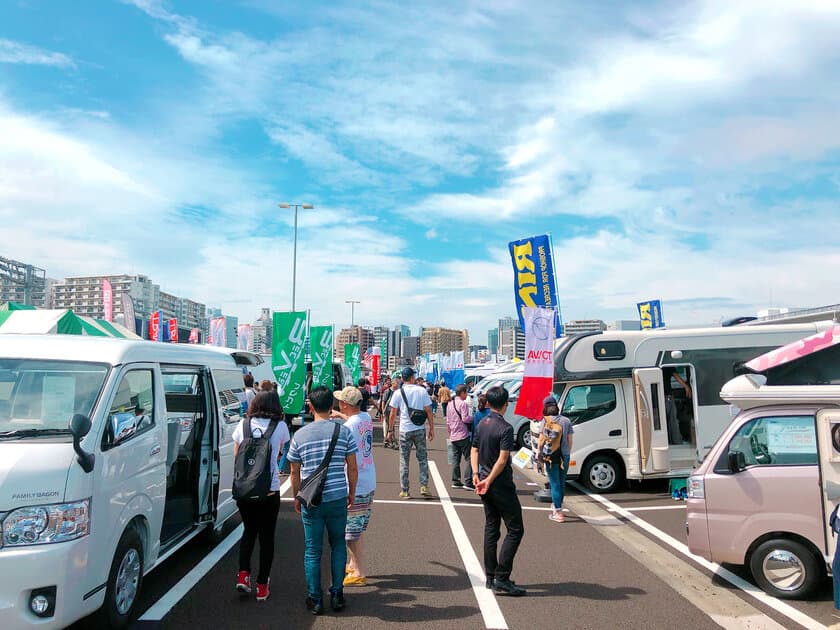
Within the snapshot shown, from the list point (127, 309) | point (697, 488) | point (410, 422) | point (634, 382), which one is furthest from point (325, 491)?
point (127, 309)

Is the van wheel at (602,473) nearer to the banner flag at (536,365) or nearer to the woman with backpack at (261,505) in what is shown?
the banner flag at (536,365)

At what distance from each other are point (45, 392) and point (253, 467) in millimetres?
1690

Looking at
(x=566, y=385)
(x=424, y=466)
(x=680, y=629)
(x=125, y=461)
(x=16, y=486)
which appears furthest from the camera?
(x=566, y=385)

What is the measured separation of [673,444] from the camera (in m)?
11.7

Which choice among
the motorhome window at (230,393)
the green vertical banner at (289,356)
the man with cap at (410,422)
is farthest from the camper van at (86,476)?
the green vertical banner at (289,356)

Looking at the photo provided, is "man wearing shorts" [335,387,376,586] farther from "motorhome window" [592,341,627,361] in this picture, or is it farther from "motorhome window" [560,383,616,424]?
"motorhome window" [592,341,627,361]

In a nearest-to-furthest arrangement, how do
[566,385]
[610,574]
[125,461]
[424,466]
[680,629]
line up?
[125,461] → [680,629] → [610,574] → [424,466] → [566,385]

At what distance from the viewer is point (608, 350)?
11.1m

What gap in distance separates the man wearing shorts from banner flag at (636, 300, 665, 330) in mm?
21605

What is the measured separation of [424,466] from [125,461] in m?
6.28

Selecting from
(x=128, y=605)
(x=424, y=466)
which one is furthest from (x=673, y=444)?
(x=128, y=605)

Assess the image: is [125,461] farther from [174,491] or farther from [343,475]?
[174,491]

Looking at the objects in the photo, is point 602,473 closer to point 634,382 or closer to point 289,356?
point 634,382

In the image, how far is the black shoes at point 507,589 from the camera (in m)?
5.60
